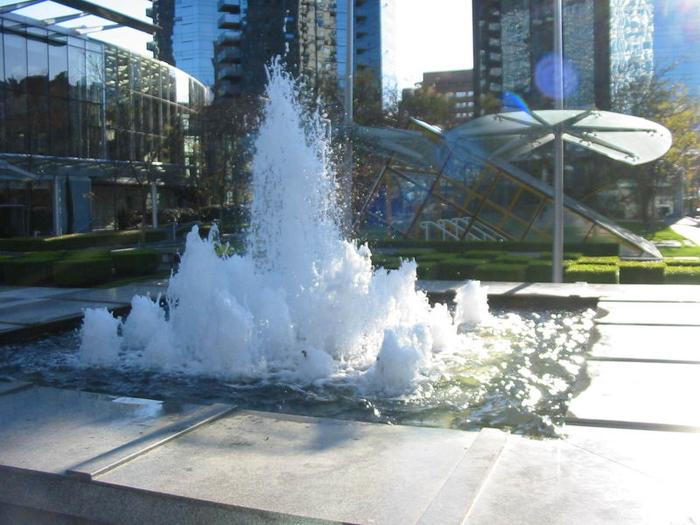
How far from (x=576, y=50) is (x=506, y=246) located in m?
36.3

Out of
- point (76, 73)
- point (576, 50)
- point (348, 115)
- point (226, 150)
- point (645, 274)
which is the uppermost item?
point (576, 50)

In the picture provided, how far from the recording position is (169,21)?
9000 cm

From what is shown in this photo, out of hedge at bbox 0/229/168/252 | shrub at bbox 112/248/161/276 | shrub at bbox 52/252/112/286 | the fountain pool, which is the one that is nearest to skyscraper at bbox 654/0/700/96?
hedge at bbox 0/229/168/252

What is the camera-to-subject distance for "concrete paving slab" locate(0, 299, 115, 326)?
996cm

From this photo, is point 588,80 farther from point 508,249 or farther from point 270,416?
point 270,416

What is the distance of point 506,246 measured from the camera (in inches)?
824

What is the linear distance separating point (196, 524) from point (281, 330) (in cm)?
452

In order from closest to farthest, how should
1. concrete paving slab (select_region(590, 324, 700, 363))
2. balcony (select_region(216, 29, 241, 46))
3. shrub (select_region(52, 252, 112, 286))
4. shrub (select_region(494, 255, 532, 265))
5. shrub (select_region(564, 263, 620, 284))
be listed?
concrete paving slab (select_region(590, 324, 700, 363)), shrub (select_region(564, 263, 620, 284)), shrub (select_region(52, 252, 112, 286)), shrub (select_region(494, 255, 532, 265)), balcony (select_region(216, 29, 241, 46))

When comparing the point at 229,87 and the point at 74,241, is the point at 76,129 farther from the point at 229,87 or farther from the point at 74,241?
the point at 229,87

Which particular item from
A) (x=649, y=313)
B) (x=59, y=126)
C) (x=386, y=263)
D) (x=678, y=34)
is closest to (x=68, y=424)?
(x=649, y=313)

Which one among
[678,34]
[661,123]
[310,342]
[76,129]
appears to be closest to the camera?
[310,342]

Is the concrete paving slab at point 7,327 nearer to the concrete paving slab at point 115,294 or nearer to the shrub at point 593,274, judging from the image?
the concrete paving slab at point 115,294

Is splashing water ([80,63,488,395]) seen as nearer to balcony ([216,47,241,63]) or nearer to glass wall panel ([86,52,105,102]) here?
glass wall panel ([86,52,105,102])

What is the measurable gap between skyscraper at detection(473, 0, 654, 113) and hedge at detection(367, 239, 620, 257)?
2578cm
